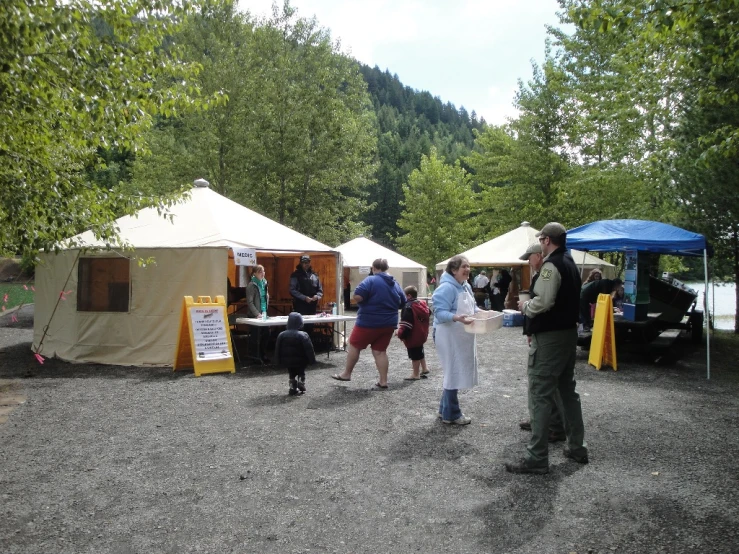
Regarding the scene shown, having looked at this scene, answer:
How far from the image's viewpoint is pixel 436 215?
42.1m

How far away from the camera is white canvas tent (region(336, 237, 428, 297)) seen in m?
24.6

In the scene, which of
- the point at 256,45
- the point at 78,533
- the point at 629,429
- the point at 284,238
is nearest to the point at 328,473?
the point at 78,533

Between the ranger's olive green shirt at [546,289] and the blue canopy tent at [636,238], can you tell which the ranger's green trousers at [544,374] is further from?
the blue canopy tent at [636,238]

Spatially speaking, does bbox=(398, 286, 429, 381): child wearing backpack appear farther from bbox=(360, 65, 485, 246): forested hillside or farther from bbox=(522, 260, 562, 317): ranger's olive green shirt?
bbox=(360, 65, 485, 246): forested hillside

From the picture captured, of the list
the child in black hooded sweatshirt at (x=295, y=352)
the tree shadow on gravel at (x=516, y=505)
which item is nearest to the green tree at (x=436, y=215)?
the child in black hooded sweatshirt at (x=295, y=352)

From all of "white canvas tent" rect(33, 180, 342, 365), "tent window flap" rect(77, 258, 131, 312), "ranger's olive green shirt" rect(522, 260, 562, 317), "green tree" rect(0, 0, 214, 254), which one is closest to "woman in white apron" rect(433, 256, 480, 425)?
"ranger's olive green shirt" rect(522, 260, 562, 317)

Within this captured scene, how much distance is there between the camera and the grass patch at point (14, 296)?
24783mm

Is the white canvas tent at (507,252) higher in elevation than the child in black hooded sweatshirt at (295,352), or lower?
higher

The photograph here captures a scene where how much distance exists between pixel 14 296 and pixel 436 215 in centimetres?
2653

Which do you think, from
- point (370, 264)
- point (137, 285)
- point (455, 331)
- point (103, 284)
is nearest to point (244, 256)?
point (137, 285)

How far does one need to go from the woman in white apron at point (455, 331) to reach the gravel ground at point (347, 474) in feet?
1.87

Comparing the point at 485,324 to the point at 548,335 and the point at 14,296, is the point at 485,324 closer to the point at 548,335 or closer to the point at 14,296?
the point at 548,335

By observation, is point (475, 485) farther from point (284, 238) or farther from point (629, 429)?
point (284, 238)

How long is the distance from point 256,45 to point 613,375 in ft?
70.7
